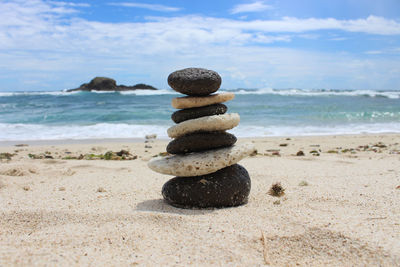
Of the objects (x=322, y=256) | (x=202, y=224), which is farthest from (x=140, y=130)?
(x=322, y=256)

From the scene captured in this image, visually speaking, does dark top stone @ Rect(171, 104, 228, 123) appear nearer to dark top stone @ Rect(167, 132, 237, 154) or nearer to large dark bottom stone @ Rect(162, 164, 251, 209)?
dark top stone @ Rect(167, 132, 237, 154)

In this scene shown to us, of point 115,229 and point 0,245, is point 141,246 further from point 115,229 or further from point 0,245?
point 0,245

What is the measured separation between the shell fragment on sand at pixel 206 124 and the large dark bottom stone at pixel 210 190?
62 centimetres

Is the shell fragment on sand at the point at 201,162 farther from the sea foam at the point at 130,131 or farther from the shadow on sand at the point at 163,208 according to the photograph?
the sea foam at the point at 130,131

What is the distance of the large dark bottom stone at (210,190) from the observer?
14.9 feet

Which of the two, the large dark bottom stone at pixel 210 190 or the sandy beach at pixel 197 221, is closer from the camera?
the sandy beach at pixel 197 221

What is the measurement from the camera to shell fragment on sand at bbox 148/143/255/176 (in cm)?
455

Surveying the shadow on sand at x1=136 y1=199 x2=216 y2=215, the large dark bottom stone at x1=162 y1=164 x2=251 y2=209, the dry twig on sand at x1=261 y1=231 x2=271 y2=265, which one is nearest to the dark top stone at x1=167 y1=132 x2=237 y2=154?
the large dark bottom stone at x1=162 y1=164 x2=251 y2=209

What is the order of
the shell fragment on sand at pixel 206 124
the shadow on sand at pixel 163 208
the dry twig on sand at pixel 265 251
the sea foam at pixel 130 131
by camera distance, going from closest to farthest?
the dry twig on sand at pixel 265 251, the shadow on sand at pixel 163 208, the shell fragment on sand at pixel 206 124, the sea foam at pixel 130 131

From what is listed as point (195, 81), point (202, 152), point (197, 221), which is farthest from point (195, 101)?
point (197, 221)

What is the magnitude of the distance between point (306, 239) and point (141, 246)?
1599 millimetres

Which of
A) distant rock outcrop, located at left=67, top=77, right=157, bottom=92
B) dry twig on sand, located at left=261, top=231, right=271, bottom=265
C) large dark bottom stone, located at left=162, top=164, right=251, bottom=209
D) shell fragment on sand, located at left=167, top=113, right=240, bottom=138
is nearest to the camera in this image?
dry twig on sand, located at left=261, top=231, right=271, bottom=265

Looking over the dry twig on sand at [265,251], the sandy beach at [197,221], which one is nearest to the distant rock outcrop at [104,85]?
the sandy beach at [197,221]

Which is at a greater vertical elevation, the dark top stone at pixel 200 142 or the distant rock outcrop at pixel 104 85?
the distant rock outcrop at pixel 104 85
